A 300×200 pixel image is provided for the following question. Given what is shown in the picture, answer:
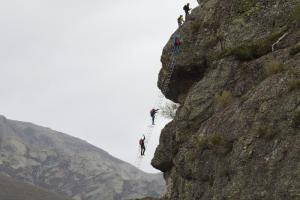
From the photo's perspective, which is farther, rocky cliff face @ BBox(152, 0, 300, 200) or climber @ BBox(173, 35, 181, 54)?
climber @ BBox(173, 35, 181, 54)

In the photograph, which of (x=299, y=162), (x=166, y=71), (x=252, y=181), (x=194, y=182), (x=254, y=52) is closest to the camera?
(x=299, y=162)

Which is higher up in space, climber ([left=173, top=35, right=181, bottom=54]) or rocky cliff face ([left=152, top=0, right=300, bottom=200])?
climber ([left=173, top=35, right=181, bottom=54])

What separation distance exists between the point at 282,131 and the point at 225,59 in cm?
1067

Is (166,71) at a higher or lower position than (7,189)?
higher

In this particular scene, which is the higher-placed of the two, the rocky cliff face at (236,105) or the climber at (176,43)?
the climber at (176,43)

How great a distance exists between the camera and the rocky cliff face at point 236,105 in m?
20.2

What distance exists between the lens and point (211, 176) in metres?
23.9

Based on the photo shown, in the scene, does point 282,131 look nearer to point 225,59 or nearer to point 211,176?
point 211,176

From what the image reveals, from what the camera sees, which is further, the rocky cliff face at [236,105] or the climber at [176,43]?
the climber at [176,43]

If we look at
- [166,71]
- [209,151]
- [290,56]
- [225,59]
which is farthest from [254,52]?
[166,71]

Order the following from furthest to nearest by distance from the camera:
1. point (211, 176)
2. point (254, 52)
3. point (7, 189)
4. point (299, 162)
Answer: point (7, 189)
point (254, 52)
point (211, 176)
point (299, 162)

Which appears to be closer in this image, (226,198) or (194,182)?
(226,198)

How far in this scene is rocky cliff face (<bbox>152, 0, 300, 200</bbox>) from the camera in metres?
20.2

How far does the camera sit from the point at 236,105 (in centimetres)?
2491
